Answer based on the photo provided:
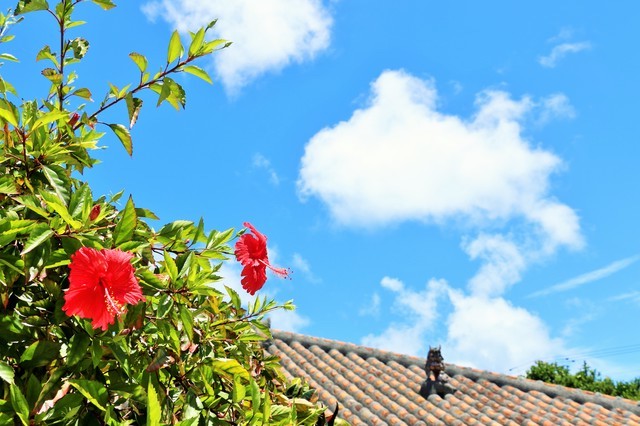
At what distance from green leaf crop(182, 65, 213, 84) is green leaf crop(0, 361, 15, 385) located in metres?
1.23

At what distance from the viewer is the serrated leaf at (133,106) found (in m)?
2.71

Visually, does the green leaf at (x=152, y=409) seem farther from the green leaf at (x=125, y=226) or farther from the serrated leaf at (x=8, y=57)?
the serrated leaf at (x=8, y=57)

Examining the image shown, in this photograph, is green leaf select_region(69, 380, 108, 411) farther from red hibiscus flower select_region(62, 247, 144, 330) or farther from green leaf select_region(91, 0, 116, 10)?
green leaf select_region(91, 0, 116, 10)

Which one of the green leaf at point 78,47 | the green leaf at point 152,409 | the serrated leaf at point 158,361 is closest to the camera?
the green leaf at point 152,409

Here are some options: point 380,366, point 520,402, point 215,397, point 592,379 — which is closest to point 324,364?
point 380,366

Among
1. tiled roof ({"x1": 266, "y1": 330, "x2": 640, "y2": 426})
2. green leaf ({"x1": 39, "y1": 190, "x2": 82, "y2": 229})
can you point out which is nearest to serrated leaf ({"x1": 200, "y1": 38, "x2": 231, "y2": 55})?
green leaf ({"x1": 39, "y1": 190, "x2": 82, "y2": 229})

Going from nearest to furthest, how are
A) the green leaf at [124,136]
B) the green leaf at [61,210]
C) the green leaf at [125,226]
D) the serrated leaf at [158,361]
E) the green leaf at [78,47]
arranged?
the green leaf at [61,210] < the green leaf at [125,226] < the serrated leaf at [158,361] < the green leaf at [124,136] < the green leaf at [78,47]

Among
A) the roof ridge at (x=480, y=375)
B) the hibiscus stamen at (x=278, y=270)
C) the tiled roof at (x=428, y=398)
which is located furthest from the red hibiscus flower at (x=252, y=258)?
the roof ridge at (x=480, y=375)

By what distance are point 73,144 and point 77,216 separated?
0.55 metres

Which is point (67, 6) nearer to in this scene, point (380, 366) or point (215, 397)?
point (215, 397)

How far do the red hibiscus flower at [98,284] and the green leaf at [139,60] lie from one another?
2.94ft

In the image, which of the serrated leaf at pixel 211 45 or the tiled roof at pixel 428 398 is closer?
the serrated leaf at pixel 211 45

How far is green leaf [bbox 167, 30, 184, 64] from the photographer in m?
2.62

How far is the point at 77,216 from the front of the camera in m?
2.20
